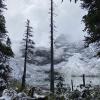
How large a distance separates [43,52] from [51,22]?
158 m

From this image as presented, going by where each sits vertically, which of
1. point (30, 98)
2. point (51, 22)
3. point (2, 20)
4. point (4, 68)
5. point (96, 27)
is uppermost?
point (51, 22)

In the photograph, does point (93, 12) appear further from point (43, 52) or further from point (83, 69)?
point (43, 52)

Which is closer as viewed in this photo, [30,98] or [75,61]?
[30,98]

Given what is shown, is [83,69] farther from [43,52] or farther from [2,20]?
[2,20]

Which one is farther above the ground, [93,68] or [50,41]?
[93,68]

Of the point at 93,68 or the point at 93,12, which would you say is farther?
the point at 93,68

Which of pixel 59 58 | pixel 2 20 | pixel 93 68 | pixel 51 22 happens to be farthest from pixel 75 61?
pixel 2 20

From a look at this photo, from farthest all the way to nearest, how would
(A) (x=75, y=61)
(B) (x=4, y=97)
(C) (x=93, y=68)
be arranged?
(A) (x=75, y=61), (C) (x=93, y=68), (B) (x=4, y=97)

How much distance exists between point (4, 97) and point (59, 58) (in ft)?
588

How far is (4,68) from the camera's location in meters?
21.9

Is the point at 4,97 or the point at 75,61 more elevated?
the point at 75,61

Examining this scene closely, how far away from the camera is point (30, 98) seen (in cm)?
1500

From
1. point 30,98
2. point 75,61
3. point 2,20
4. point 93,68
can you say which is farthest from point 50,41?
point 75,61

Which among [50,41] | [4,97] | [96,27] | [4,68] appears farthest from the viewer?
[50,41]
